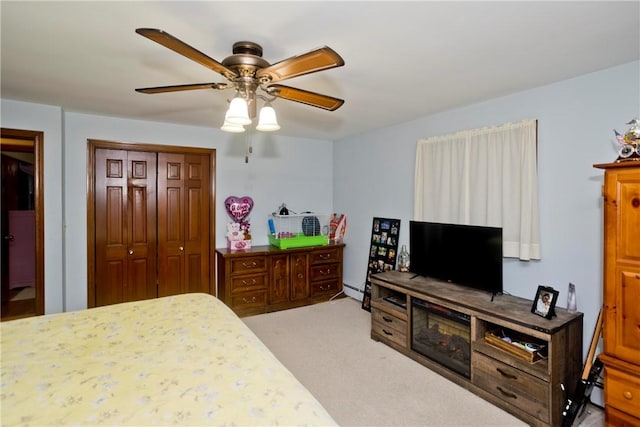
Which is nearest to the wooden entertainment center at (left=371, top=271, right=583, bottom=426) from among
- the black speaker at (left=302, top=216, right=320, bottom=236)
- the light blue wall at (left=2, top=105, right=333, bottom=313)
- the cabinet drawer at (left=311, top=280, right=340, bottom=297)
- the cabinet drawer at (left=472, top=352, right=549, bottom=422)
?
the cabinet drawer at (left=472, top=352, right=549, bottom=422)

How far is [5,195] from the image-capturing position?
4684 millimetres

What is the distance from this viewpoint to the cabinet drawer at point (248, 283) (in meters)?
4.02

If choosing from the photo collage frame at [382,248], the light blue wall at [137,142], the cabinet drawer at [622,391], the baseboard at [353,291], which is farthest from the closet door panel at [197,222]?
the cabinet drawer at [622,391]

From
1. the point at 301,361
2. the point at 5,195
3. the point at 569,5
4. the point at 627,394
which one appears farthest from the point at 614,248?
the point at 5,195

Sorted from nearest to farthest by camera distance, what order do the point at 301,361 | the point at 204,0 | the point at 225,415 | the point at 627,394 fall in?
the point at 225,415, the point at 204,0, the point at 627,394, the point at 301,361

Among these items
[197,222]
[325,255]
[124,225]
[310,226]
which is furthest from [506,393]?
[124,225]

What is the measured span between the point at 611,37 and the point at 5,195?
6850 mm

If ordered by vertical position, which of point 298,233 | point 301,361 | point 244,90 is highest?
point 244,90

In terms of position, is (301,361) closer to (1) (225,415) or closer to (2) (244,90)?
(1) (225,415)

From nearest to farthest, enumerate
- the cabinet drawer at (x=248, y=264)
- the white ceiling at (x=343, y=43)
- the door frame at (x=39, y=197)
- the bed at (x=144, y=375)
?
the bed at (x=144, y=375) < the white ceiling at (x=343, y=43) < the door frame at (x=39, y=197) < the cabinet drawer at (x=248, y=264)

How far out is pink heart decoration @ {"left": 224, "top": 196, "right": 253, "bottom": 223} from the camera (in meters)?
4.34

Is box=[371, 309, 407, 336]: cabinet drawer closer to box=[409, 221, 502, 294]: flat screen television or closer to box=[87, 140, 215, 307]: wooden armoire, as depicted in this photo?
box=[409, 221, 502, 294]: flat screen television

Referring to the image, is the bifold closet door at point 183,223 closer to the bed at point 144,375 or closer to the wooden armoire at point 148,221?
the wooden armoire at point 148,221

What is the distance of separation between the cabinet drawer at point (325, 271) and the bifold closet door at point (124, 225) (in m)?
2.06
